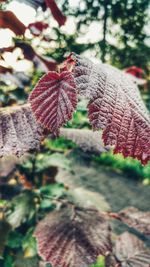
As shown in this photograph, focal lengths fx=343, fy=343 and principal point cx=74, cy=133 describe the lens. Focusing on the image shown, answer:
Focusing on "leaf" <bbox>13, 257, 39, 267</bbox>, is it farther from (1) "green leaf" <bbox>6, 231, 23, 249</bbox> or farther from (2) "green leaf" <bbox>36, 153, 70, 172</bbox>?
(2) "green leaf" <bbox>36, 153, 70, 172</bbox>

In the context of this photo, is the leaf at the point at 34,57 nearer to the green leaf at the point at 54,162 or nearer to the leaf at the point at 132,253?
the green leaf at the point at 54,162

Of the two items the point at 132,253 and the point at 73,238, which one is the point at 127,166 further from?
the point at 73,238

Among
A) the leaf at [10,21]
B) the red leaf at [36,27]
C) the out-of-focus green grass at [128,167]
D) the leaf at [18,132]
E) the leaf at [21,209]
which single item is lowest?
the out-of-focus green grass at [128,167]

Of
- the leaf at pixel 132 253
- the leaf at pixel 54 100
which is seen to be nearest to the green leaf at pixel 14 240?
the leaf at pixel 132 253

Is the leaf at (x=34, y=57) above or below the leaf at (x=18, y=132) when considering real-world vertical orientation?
above

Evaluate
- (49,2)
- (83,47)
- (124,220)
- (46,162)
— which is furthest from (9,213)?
(83,47)

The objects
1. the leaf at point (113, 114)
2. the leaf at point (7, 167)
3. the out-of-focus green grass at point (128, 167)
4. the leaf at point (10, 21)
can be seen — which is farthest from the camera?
the out-of-focus green grass at point (128, 167)

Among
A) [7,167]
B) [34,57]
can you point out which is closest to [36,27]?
[34,57]
